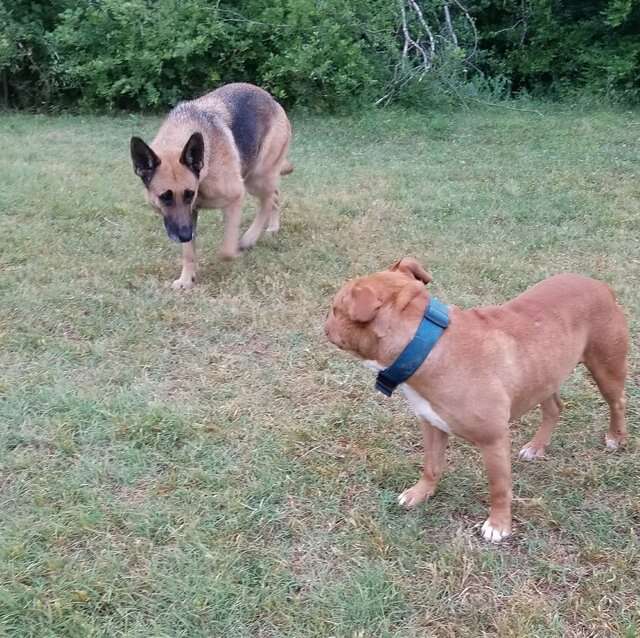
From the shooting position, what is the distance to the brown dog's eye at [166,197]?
5532mm

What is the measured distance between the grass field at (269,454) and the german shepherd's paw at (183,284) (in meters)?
0.13

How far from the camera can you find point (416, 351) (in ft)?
9.42

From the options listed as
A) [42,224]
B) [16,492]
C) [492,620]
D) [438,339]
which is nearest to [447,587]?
[492,620]

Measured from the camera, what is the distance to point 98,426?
3859 mm

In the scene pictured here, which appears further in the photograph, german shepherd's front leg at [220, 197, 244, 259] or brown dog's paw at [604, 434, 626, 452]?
german shepherd's front leg at [220, 197, 244, 259]

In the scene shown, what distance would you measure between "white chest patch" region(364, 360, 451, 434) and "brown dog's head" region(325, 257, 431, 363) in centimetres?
4

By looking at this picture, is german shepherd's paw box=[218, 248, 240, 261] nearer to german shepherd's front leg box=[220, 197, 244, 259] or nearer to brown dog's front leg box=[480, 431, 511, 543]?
german shepherd's front leg box=[220, 197, 244, 259]

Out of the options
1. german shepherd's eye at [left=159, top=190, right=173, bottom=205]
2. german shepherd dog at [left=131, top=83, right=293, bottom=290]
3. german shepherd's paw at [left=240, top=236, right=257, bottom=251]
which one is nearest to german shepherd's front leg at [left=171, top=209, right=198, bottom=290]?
german shepherd dog at [left=131, top=83, right=293, bottom=290]

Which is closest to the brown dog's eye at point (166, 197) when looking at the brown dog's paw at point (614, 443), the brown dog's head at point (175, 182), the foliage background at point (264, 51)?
the brown dog's head at point (175, 182)

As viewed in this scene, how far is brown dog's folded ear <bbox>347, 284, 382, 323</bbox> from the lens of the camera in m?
2.84

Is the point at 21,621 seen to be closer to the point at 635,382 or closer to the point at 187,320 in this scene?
the point at 187,320

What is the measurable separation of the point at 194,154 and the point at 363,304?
311 cm

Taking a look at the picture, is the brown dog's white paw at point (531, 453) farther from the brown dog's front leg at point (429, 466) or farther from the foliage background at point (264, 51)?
the foliage background at point (264, 51)

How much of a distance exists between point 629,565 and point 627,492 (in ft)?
1.66
